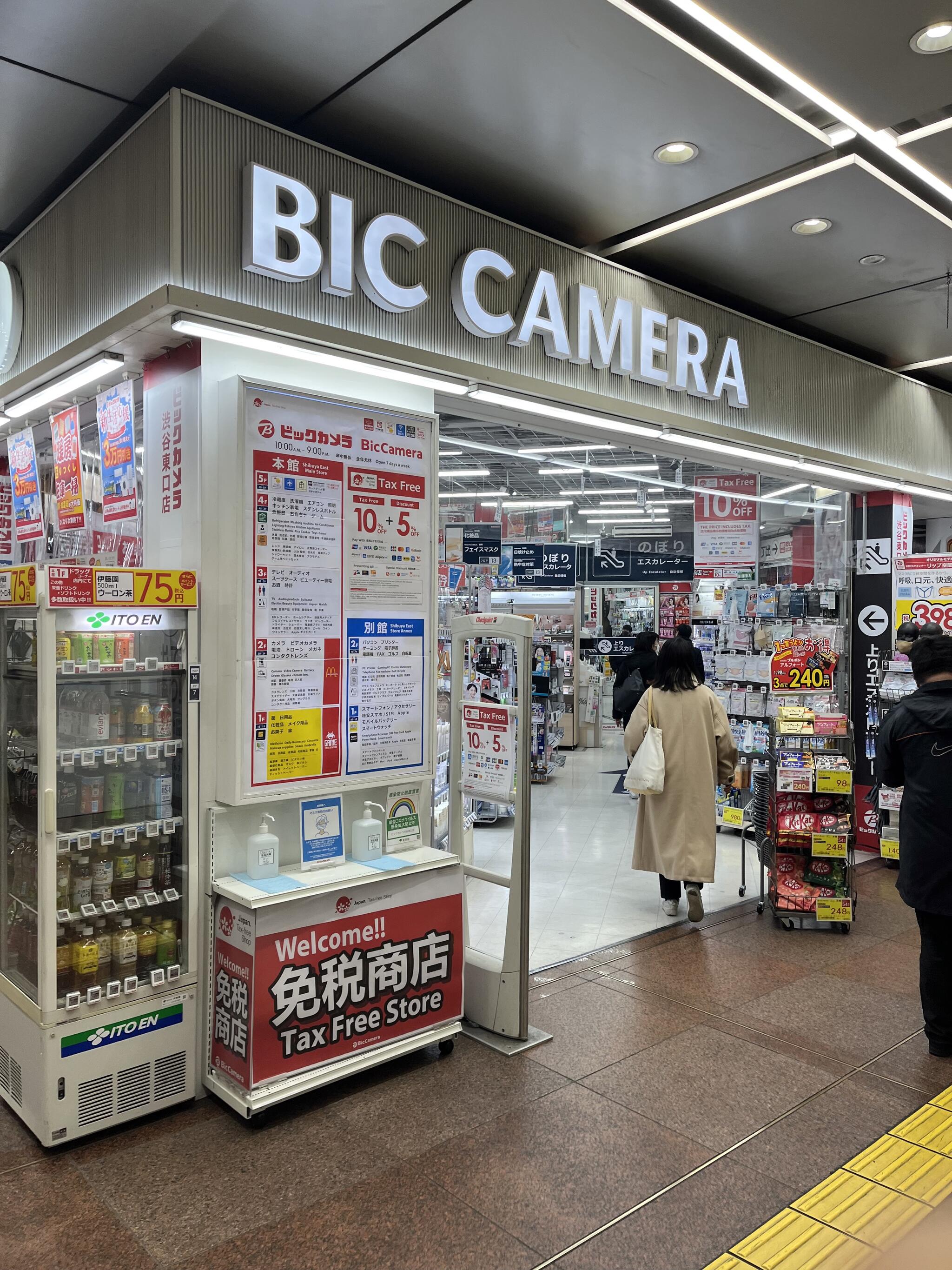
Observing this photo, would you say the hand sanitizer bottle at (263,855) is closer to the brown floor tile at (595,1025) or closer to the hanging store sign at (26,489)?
the brown floor tile at (595,1025)

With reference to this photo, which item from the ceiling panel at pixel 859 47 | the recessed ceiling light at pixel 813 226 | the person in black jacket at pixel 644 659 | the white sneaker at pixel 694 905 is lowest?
the white sneaker at pixel 694 905

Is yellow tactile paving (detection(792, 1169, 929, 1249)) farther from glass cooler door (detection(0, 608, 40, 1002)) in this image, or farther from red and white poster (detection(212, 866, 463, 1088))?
glass cooler door (detection(0, 608, 40, 1002))

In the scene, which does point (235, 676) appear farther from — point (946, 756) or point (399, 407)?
point (946, 756)

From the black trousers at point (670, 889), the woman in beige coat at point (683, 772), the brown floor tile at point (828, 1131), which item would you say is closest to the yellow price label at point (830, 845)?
the woman in beige coat at point (683, 772)

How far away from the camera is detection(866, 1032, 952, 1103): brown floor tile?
3.58m

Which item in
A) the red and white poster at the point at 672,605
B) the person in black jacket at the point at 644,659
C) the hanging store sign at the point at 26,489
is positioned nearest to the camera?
the hanging store sign at the point at 26,489

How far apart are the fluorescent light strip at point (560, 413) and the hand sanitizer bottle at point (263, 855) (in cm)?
220

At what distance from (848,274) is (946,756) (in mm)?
3010

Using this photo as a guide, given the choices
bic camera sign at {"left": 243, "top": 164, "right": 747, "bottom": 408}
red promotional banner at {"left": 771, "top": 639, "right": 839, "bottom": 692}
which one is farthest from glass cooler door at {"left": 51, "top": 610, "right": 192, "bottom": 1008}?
red promotional banner at {"left": 771, "top": 639, "right": 839, "bottom": 692}

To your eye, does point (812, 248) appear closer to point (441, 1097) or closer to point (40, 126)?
point (40, 126)

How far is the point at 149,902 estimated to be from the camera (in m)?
3.47

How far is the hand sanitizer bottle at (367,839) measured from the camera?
12.7 ft

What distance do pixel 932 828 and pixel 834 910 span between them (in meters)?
1.73

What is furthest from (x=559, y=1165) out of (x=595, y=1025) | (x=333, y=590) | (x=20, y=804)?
(x=20, y=804)
